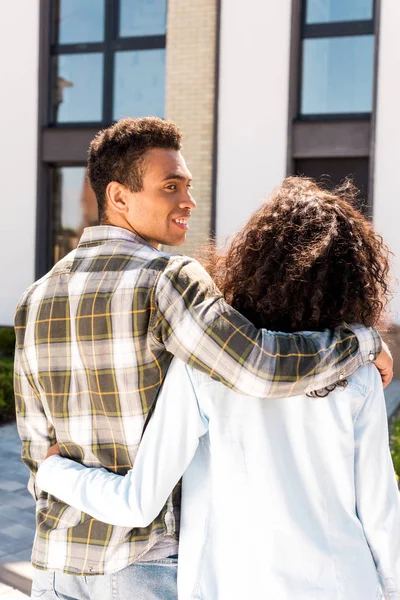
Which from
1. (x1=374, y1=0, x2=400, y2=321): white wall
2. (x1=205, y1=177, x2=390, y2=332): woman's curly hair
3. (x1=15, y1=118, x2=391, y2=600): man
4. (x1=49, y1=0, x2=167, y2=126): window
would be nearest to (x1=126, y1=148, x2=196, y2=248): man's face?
(x1=15, y1=118, x2=391, y2=600): man

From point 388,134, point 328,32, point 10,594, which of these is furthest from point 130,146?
point 328,32

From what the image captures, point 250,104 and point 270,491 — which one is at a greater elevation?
point 250,104

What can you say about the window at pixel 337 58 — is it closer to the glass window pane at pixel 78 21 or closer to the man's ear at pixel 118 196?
the glass window pane at pixel 78 21

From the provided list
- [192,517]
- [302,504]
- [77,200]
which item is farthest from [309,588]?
[77,200]

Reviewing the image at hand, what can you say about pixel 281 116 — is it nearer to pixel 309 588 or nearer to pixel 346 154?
pixel 346 154

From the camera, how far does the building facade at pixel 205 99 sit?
33.0 ft

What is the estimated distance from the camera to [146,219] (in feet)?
5.54

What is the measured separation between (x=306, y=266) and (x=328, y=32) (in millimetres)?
9824

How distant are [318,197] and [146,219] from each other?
0.41 meters

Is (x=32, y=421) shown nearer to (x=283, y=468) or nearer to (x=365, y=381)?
(x=283, y=468)

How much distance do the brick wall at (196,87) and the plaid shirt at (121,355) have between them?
8779mm

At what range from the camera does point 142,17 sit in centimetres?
1135

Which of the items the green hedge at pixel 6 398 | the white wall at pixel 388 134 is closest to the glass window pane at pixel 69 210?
the green hedge at pixel 6 398

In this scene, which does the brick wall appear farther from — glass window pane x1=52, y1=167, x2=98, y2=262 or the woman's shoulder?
the woman's shoulder
